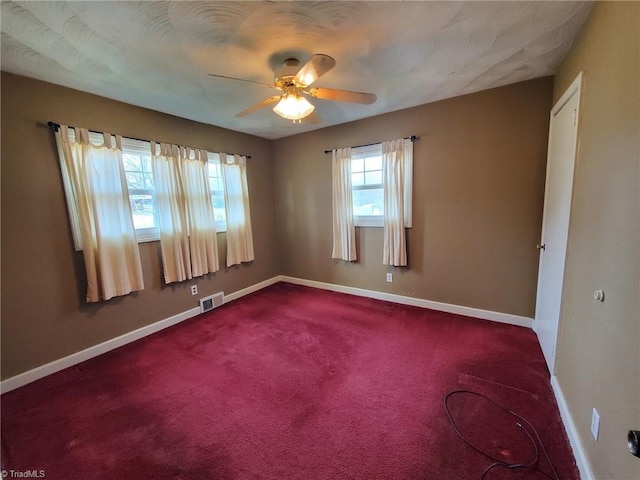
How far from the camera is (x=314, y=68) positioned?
65.9 inches

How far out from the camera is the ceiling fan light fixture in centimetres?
195

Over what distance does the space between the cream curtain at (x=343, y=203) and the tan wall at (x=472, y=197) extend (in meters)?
0.14

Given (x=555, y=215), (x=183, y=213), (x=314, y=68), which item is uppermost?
(x=314, y=68)

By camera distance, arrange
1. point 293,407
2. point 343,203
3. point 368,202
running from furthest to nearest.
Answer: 1. point 343,203
2. point 368,202
3. point 293,407

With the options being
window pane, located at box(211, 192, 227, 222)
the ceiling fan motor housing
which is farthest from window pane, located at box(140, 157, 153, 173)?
the ceiling fan motor housing

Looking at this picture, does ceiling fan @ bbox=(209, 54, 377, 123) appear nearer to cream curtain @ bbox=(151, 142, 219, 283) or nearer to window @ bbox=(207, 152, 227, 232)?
cream curtain @ bbox=(151, 142, 219, 283)

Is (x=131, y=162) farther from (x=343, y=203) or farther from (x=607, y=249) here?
(x=607, y=249)

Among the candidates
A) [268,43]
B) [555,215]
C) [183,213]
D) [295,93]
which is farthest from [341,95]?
[183,213]

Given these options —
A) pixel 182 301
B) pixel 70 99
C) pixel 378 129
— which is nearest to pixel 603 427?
pixel 378 129

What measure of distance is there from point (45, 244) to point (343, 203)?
10.2ft

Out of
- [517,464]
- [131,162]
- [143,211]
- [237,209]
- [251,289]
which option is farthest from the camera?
[251,289]

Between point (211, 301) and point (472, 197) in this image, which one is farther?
point (211, 301)

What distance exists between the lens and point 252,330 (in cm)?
295

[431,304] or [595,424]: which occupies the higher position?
[595,424]
